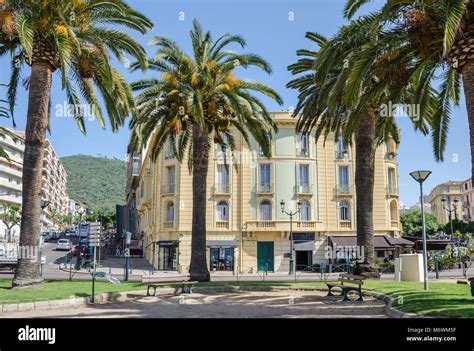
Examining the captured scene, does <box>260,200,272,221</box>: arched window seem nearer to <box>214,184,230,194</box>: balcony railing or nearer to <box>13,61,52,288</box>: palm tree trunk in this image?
<box>214,184,230,194</box>: balcony railing

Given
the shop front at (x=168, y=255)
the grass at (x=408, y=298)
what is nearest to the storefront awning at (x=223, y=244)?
the shop front at (x=168, y=255)

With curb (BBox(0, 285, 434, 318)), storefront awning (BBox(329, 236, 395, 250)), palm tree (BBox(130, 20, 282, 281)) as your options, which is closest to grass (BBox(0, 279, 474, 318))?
curb (BBox(0, 285, 434, 318))

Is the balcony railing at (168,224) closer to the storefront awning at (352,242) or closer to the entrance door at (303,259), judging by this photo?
the entrance door at (303,259)

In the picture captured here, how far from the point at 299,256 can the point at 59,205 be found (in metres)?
134

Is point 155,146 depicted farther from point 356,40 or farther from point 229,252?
point 229,252

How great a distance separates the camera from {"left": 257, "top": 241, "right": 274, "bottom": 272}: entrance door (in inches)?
1569

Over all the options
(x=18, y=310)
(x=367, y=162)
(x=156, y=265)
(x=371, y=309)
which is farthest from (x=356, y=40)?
(x=156, y=265)

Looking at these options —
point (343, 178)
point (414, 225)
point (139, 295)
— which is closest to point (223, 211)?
point (343, 178)

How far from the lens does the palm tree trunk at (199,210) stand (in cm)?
2036

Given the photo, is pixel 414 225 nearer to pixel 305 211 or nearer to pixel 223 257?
pixel 305 211

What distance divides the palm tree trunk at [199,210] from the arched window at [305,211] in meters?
20.8

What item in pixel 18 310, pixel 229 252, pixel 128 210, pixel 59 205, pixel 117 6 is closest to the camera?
pixel 18 310

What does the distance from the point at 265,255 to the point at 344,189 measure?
8818mm
